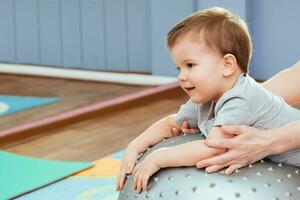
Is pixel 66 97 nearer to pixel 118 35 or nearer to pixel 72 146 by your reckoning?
pixel 118 35

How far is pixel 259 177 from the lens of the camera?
4.05 ft

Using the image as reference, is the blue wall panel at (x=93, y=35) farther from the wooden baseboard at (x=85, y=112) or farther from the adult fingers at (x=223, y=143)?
the adult fingers at (x=223, y=143)

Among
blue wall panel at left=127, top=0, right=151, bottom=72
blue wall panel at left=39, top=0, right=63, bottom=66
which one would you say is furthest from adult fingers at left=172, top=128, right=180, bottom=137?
blue wall panel at left=39, top=0, right=63, bottom=66

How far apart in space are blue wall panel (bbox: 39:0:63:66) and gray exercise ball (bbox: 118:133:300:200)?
3449 millimetres

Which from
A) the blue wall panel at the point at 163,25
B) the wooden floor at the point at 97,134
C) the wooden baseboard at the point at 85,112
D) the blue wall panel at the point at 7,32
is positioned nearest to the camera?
the wooden floor at the point at 97,134

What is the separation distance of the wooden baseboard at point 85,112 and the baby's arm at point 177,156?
1846 millimetres

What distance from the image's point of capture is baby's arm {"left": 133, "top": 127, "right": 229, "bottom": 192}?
1.26 metres

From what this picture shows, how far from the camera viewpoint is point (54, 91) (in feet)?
13.7

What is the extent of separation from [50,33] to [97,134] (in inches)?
66.6

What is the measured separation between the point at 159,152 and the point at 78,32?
3.35 meters

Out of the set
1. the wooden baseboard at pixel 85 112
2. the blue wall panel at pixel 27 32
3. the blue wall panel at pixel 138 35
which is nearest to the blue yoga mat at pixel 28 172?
the wooden baseboard at pixel 85 112

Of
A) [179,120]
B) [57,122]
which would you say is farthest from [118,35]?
[179,120]

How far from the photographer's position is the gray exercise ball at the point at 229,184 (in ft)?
3.99

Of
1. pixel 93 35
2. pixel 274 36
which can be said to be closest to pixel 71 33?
pixel 93 35
